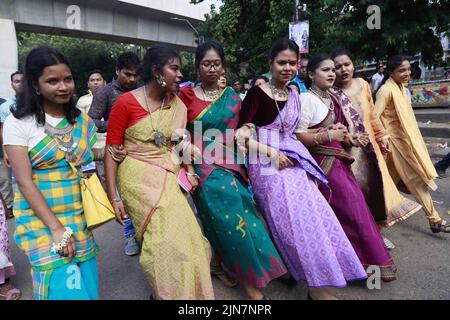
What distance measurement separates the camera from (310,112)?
2645 millimetres

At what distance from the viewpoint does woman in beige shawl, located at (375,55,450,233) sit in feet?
11.2

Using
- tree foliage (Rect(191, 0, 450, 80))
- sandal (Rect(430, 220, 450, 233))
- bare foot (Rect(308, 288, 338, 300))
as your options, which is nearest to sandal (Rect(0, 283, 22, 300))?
bare foot (Rect(308, 288, 338, 300))

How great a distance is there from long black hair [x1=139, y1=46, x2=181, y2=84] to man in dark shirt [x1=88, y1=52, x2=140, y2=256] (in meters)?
1.15

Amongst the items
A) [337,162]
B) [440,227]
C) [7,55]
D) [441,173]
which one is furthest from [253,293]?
[7,55]

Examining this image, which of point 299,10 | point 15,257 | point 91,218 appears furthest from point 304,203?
point 299,10

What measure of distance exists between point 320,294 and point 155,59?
1.91 m

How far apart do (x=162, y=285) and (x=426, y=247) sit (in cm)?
263

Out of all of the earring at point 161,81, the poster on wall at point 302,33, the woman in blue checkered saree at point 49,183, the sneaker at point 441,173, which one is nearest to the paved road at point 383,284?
the woman in blue checkered saree at point 49,183

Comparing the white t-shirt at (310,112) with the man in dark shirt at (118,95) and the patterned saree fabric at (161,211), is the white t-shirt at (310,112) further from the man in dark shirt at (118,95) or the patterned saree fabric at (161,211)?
the man in dark shirt at (118,95)

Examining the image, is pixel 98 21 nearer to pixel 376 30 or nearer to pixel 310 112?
pixel 376 30

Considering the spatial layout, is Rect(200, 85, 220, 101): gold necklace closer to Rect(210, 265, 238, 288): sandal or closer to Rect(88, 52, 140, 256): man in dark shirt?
Rect(88, 52, 140, 256): man in dark shirt

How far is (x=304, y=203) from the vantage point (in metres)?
2.35

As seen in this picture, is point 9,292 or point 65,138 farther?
point 9,292

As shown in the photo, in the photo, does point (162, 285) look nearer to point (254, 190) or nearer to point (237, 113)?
point (254, 190)
